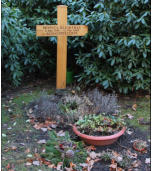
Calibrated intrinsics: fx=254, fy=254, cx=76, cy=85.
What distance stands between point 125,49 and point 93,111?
4.51ft

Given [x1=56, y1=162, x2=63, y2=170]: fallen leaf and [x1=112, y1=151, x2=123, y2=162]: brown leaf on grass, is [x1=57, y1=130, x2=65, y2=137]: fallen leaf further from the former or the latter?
[x1=112, y1=151, x2=123, y2=162]: brown leaf on grass

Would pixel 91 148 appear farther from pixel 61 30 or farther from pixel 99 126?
pixel 61 30

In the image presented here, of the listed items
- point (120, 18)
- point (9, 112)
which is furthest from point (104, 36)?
point (9, 112)

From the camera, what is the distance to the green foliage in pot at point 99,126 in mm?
3469

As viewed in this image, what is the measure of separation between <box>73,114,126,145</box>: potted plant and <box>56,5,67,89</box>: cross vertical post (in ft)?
5.54

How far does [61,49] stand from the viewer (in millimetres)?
5012

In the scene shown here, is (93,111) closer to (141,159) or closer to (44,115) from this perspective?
(44,115)

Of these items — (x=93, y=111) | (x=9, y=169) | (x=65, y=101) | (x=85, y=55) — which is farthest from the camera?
(x=85, y=55)

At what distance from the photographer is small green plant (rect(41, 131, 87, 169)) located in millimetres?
3012

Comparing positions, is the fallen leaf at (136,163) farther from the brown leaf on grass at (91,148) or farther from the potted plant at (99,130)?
the brown leaf on grass at (91,148)

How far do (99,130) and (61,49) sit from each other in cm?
213

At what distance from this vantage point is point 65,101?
4426mm

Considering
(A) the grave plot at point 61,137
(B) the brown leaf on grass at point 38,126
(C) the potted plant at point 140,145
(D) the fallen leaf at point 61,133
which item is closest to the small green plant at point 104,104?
(A) the grave plot at point 61,137

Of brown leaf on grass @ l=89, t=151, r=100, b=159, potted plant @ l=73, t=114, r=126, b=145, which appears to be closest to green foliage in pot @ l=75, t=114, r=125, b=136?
potted plant @ l=73, t=114, r=126, b=145
